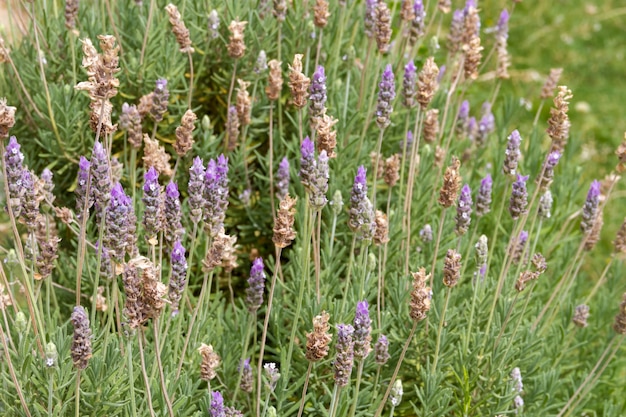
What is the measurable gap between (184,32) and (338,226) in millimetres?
746

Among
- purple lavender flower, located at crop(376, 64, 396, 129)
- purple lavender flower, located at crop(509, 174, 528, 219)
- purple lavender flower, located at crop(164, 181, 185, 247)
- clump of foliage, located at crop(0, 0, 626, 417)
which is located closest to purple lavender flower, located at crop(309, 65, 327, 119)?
clump of foliage, located at crop(0, 0, 626, 417)

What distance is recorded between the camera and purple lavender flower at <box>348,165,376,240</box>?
1715 millimetres

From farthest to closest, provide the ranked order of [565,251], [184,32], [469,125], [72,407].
Result: [469,125], [565,251], [184,32], [72,407]

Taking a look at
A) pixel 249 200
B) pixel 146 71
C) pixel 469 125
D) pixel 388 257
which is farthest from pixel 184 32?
pixel 469 125

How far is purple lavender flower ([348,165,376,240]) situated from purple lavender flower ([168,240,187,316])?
367 mm

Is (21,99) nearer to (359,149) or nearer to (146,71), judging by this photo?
(146,71)

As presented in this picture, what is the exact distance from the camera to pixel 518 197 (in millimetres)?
1923

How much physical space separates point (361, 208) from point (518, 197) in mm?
410

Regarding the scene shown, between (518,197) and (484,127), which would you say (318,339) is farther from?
(484,127)

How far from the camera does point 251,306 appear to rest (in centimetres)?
188

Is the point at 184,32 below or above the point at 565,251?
above

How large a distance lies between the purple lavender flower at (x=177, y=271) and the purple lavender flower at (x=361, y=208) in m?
0.37

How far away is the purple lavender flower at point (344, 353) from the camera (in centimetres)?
153

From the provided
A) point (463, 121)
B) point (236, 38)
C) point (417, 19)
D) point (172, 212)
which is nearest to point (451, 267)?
point (172, 212)
